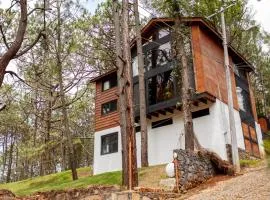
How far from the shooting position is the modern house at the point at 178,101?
20047 millimetres

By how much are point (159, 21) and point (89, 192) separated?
13.1 metres

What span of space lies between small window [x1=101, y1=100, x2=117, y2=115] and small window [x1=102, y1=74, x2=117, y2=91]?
134 cm

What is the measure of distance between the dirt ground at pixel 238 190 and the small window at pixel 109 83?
45.4ft

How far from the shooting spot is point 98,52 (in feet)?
85.3

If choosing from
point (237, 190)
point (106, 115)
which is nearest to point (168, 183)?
point (237, 190)

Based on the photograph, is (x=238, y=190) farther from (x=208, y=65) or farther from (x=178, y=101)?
(x=208, y=65)

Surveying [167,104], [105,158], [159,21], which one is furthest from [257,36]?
[105,158]

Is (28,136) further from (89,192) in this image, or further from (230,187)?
(230,187)

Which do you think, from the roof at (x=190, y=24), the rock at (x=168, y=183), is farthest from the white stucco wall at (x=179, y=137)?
the rock at (x=168, y=183)

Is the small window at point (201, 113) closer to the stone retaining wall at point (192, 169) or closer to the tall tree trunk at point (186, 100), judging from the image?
the tall tree trunk at point (186, 100)

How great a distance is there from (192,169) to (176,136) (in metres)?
7.05

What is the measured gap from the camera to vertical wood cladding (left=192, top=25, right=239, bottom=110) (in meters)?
20.1

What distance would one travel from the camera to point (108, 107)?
26.0 metres

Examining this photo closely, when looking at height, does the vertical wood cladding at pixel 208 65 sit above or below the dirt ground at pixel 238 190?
above
